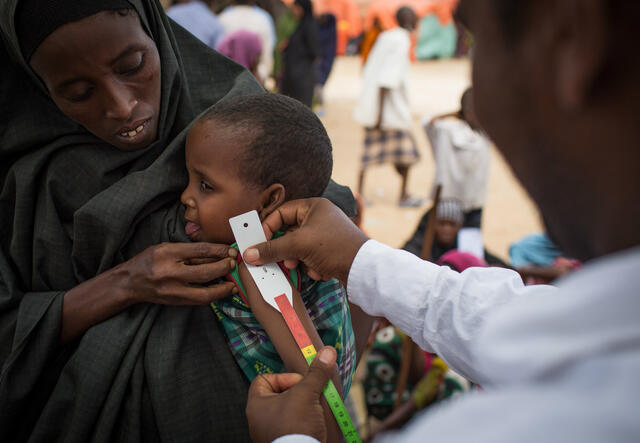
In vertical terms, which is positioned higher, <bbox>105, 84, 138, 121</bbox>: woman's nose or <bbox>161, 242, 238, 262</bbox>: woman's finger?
<bbox>105, 84, 138, 121</bbox>: woman's nose

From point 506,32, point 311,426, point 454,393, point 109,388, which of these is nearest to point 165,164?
point 109,388

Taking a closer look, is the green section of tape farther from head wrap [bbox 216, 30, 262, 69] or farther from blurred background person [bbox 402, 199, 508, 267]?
head wrap [bbox 216, 30, 262, 69]

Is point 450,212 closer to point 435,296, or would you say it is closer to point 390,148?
point 435,296

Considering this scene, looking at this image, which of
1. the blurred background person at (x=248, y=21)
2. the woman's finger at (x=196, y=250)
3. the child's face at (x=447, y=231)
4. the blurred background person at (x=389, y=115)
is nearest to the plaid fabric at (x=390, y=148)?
the blurred background person at (x=389, y=115)

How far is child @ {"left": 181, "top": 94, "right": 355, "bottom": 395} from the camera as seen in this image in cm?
146

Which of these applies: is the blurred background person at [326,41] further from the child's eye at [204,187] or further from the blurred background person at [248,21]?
the child's eye at [204,187]

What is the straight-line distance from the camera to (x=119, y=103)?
1.45 m

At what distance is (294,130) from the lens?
59.9 inches

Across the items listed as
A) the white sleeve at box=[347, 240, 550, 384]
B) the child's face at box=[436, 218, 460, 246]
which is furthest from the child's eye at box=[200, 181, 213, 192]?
the child's face at box=[436, 218, 460, 246]

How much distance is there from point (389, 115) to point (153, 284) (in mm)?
6033

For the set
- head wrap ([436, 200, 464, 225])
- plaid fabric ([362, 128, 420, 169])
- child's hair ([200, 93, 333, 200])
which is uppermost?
child's hair ([200, 93, 333, 200])

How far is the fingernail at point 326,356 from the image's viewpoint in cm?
115

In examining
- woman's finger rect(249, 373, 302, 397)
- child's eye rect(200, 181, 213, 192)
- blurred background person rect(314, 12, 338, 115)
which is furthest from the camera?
blurred background person rect(314, 12, 338, 115)

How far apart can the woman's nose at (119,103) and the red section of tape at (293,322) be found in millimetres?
688
